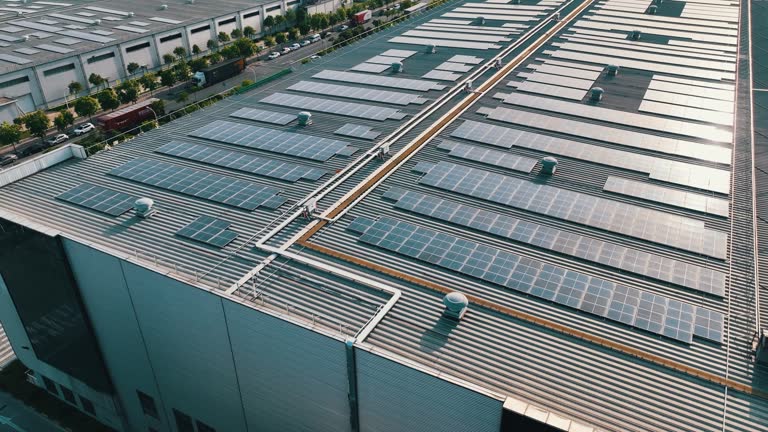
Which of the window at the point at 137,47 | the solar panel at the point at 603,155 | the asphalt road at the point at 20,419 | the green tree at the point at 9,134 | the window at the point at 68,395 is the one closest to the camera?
the solar panel at the point at 603,155

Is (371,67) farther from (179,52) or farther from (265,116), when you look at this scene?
(179,52)

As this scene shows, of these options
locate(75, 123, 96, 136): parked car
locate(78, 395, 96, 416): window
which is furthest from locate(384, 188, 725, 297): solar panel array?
locate(75, 123, 96, 136): parked car

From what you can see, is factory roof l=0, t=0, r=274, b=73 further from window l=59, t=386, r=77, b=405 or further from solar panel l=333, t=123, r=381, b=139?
solar panel l=333, t=123, r=381, b=139

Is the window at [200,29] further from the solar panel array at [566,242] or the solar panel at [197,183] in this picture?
the solar panel array at [566,242]

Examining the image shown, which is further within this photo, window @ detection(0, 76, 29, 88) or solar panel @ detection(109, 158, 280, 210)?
window @ detection(0, 76, 29, 88)

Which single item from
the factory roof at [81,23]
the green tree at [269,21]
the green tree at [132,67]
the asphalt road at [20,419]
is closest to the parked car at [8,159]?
the factory roof at [81,23]

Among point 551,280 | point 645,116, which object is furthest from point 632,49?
point 551,280

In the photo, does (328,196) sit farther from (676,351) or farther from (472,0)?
(472,0)
